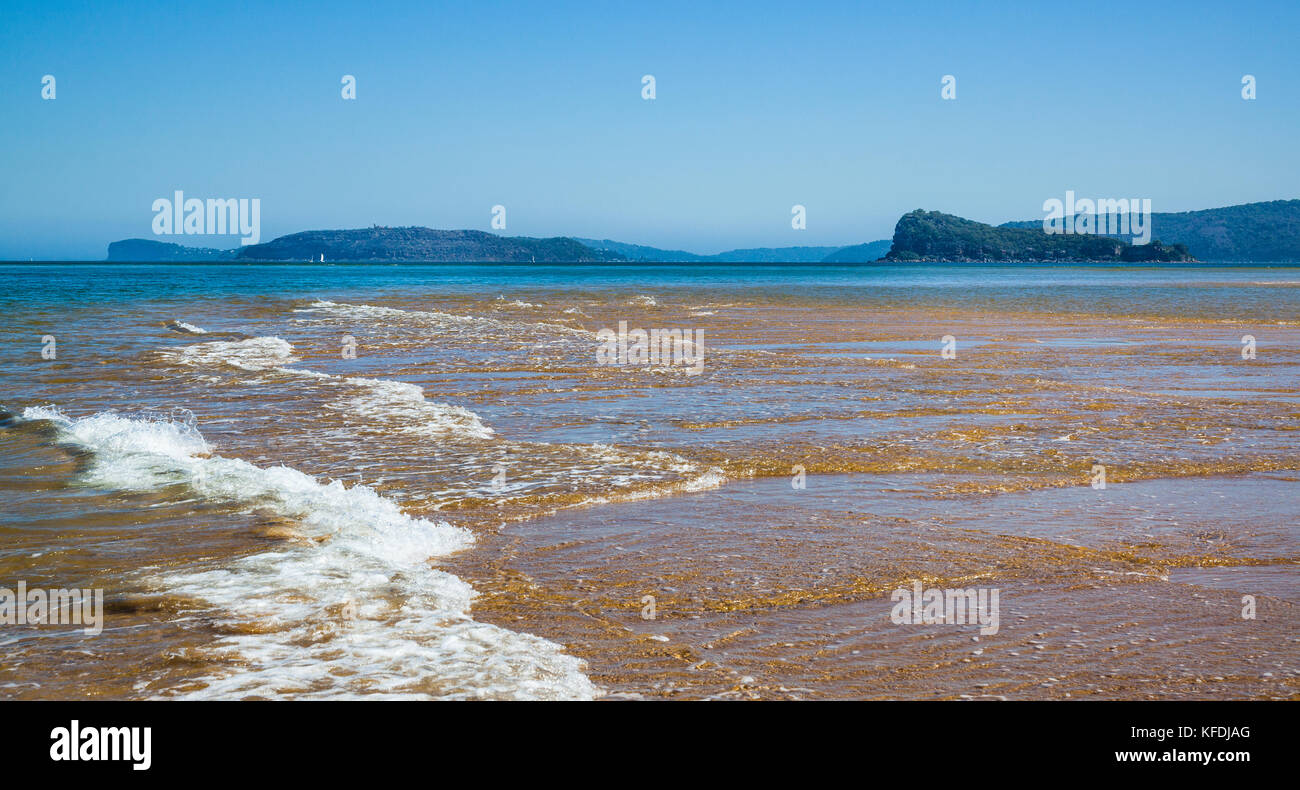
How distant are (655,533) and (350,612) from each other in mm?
2588

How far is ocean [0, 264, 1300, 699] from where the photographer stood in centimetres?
496

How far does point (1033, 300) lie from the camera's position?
52312mm

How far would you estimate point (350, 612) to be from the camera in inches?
226

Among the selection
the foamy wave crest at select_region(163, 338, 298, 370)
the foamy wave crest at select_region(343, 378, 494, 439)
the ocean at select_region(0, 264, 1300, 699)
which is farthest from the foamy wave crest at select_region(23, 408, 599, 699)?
the foamy wave crest at select_region(163, 338, 298, 370)

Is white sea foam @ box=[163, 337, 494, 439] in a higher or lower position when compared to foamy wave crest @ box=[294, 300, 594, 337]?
lower

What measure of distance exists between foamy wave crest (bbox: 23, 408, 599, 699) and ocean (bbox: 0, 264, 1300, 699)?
3 cm

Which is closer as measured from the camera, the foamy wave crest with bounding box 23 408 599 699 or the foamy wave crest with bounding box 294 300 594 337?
the foamy wave crest with bounding box 23 408 599 699

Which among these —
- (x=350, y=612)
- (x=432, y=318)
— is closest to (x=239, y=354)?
(x=432, y=318)

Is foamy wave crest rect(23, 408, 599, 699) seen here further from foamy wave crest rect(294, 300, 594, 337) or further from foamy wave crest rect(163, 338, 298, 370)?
foamy wave crest rect(294, 300, 594, 337)

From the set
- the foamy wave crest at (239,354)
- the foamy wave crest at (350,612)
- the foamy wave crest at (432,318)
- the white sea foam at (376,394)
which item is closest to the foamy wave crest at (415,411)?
the white sea foam at (376,394)

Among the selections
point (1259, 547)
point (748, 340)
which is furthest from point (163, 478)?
point (748, 340)

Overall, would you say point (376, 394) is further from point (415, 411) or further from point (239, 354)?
point (239, 354)

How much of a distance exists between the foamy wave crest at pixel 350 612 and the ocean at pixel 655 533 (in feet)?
0.08

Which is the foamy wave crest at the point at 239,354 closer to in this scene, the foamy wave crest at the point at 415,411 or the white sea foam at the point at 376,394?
the white sea foam at the point at 376,394
